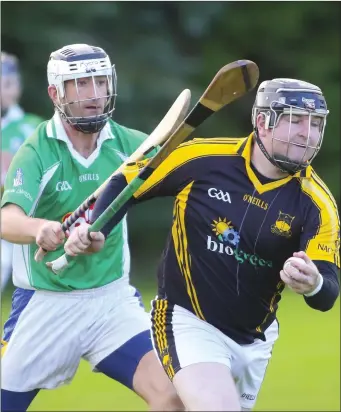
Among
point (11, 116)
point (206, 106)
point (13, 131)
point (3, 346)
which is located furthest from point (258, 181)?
point (11, 116)

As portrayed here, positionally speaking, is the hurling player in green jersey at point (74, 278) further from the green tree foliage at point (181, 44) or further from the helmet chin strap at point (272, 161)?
the green tree foliage at point (181, 44)

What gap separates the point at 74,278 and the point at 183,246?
2.68 ft

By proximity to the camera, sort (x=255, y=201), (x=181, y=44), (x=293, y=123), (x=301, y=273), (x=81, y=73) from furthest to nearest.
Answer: (x=181, y=44), (x=81, y=73), (x=255, y=201), (x=293, y=123), (x=301, y=273)

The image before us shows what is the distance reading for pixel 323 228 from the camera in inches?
173

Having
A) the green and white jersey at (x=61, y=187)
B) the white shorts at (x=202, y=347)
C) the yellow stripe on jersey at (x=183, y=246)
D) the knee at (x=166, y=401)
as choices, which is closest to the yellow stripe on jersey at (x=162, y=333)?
the white shorts at (x=202, y=347)

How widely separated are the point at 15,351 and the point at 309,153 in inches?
68.8

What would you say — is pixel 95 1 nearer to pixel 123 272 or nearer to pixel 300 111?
pixel 123 272

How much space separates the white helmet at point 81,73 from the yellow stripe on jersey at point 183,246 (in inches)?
25.3

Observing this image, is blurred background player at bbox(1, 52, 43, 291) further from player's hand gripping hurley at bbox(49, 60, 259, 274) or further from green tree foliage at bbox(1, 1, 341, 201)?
player's hand gripping hurley at bbox(49, 60, 259, 274)

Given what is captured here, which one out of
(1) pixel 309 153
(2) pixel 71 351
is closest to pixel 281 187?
(1) pixel 309 153

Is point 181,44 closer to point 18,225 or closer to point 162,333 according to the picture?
point 18,225

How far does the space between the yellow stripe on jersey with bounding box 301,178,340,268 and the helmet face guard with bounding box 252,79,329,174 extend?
107 mm

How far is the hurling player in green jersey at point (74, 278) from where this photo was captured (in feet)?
16.6

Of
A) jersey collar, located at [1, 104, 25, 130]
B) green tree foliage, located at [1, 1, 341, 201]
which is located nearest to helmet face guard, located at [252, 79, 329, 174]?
jersey collar, located at [1, 104, 25, 130]
